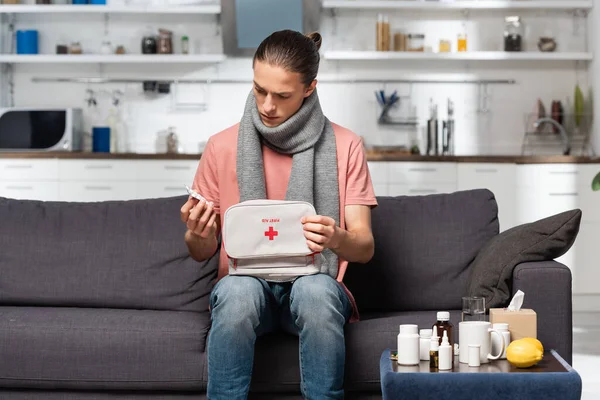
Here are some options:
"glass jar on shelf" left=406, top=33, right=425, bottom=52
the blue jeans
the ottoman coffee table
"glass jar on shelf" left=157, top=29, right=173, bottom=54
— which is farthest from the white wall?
the ottoman coffee table

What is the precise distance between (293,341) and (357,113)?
373 centimetres

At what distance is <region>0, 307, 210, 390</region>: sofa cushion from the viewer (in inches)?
98.3

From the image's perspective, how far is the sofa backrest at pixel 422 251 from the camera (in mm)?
2895

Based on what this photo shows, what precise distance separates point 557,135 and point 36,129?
334 cm

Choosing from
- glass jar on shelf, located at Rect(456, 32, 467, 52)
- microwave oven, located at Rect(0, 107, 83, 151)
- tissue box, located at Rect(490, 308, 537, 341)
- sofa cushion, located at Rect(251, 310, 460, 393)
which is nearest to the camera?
tissue box, located at Rect(490, 308, 537, 341)

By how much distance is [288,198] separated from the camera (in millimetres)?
2504

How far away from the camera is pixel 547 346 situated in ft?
8.18

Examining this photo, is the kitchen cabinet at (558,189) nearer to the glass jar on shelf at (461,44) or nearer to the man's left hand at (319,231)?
the glass jar on shelf at (461,44)

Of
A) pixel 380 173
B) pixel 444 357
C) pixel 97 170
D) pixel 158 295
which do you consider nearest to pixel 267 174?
pixel 158 295

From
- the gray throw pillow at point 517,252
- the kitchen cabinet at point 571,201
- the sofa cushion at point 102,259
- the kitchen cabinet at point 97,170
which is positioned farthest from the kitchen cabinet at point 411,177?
the gray throw pillow at point 517,252

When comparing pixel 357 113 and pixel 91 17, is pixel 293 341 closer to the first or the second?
pixel 357 113

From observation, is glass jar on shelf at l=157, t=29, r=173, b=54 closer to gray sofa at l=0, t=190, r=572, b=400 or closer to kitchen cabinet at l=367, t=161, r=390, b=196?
kitchen cabinet at l=367, t=161, r=390, b=196

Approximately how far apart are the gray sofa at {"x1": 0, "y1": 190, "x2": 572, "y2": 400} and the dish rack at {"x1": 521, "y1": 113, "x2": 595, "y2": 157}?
3.10 metres

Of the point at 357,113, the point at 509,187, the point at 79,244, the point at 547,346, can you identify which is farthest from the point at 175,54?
the point at 547,346
